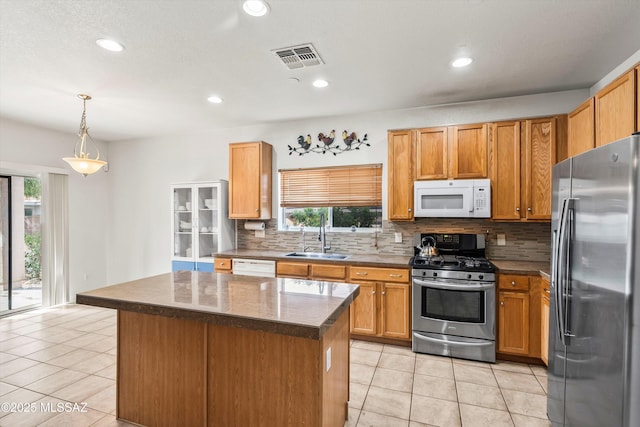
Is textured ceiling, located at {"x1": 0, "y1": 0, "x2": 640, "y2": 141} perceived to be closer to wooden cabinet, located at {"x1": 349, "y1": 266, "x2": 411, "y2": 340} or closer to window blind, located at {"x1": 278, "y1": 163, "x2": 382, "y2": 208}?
window blind, located at {"x1": 278, "y1": 163, "x2": 382, "y2": 208}

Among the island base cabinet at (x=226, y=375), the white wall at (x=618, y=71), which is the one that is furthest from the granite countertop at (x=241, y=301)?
the white wall at (x=618, y=71)

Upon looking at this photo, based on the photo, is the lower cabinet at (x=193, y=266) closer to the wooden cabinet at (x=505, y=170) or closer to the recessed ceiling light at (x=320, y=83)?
the recessed ceiling light at (x=320, y=83)

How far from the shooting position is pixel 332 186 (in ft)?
13.9

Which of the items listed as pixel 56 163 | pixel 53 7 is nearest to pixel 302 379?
pixel 53 7

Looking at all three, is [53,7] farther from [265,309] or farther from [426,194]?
[426,194]

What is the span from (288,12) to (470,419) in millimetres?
3009

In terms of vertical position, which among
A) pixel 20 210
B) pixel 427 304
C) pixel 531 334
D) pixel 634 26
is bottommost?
pixel 531 334

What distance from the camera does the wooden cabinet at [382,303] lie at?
339 cm

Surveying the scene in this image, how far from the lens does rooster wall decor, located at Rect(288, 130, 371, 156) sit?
13.6ft

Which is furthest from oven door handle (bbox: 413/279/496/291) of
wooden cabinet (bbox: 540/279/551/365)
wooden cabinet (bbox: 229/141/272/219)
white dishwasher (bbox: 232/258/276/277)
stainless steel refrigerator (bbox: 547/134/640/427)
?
wooden cabinet (bbox: 229/141/272/219)

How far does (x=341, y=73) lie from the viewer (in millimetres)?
2906

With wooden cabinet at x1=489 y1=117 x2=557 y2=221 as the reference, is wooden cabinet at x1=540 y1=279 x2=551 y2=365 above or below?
below

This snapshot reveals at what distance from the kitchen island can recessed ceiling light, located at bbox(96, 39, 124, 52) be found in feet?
5.88

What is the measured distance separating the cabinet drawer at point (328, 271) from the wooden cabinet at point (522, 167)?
1.73 m
